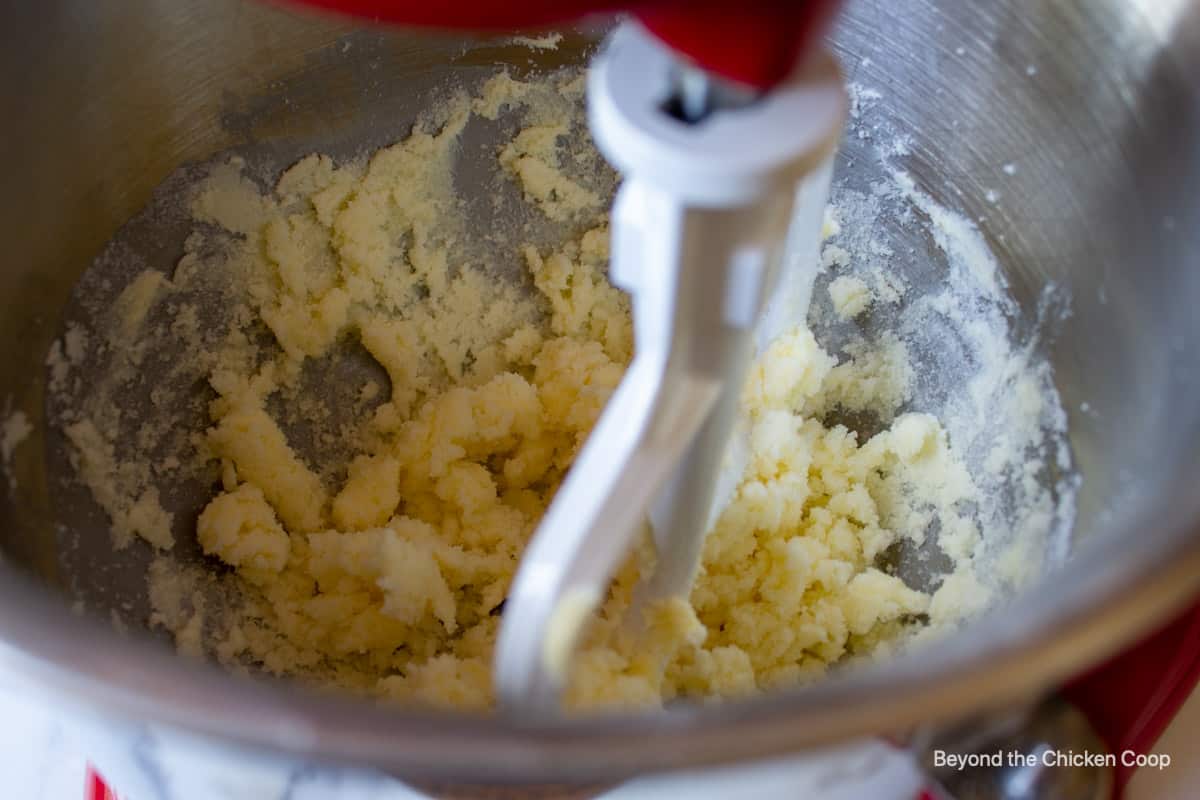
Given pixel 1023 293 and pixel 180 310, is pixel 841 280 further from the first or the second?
pixel 180 310

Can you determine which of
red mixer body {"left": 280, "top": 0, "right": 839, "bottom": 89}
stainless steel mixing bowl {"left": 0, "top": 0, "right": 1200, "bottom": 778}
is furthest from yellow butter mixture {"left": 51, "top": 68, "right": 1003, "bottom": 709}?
red mixer body {"left": 280, "top": 0, "right": 839, "bottom": 89}

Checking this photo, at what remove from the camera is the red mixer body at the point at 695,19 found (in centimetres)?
40

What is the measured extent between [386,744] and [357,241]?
0.53 meters

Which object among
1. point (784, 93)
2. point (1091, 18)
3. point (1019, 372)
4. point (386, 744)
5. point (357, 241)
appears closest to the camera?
point (386, 744)

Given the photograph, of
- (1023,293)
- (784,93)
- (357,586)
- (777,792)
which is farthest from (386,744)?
(1023,293)

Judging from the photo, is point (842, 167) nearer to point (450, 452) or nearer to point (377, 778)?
point (450, 452)

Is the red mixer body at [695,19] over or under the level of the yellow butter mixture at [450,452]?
over

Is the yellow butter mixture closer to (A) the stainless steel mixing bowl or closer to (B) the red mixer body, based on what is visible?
(A) the stainless steel mixing bowl

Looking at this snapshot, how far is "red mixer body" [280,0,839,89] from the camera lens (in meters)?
0.40

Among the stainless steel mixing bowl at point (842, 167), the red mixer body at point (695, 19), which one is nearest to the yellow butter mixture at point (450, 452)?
the stainless steel mixing bowl at point (842, 167)

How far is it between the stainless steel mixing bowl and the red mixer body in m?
0.23

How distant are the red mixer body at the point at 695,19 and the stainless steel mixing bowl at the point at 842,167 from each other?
0.23m

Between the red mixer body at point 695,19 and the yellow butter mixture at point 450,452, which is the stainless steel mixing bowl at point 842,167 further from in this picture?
the red mixer body at point 695,19

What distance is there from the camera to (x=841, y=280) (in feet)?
2.69
